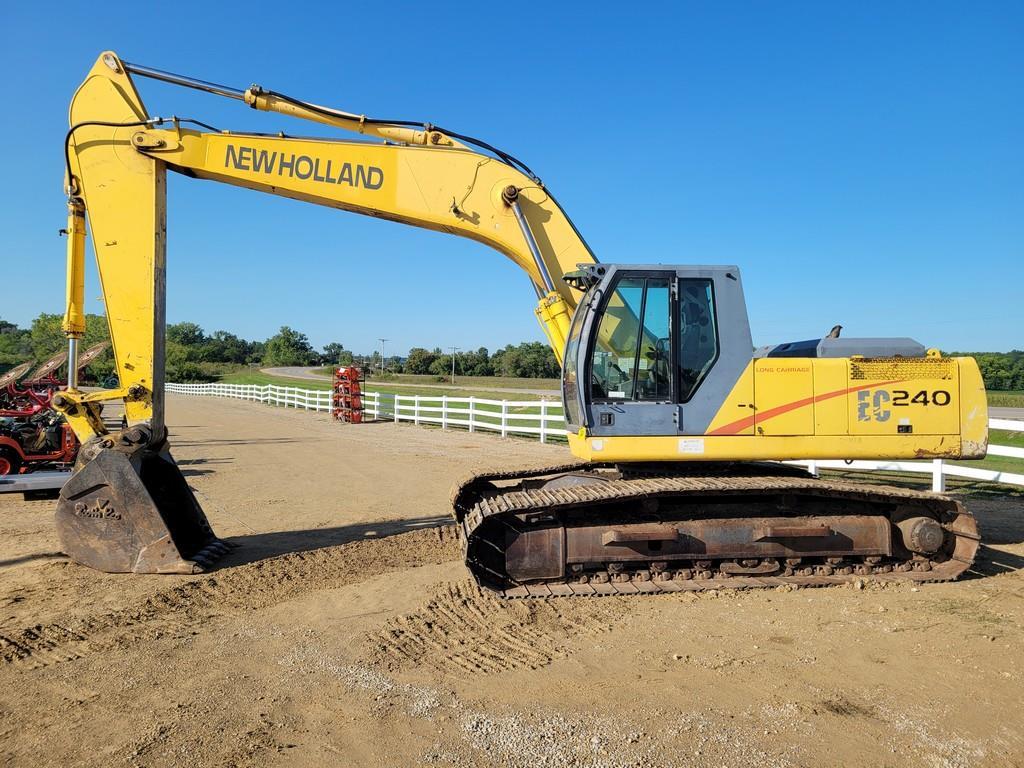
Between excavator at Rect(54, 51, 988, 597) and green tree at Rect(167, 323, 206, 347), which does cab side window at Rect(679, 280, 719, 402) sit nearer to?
excavator at Rect(54, 51, 988, 597)

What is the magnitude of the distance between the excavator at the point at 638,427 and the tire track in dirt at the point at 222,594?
1.89ft

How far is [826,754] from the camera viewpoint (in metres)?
3.33

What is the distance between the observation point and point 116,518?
6.01 metres

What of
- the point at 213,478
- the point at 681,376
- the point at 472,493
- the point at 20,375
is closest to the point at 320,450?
the point at 213,478

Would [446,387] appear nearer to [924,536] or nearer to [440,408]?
[440,408]

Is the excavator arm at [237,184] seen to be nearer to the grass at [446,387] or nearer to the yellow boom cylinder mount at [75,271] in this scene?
the yellow boom cylinder mount at [75,271]

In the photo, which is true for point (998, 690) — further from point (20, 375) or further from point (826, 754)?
point (20, 375)

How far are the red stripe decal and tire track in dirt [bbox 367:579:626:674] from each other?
1724mm

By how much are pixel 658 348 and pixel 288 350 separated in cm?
13797

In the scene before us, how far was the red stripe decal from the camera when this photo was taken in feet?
19.5

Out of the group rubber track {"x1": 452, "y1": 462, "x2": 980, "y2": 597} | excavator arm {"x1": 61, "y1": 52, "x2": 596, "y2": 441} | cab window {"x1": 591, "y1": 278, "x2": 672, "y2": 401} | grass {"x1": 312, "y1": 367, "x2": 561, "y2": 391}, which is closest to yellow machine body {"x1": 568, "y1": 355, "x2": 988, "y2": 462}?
rubber track {"x1": 452, "y1": 462, "x2": 980, "y2": 597}

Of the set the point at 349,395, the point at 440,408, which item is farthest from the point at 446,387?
the point at 440,408

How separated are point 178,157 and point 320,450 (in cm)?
1116

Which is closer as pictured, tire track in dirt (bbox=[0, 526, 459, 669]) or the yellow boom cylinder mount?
tire track in dirt (bbox=[0, 526, 459, 669])
